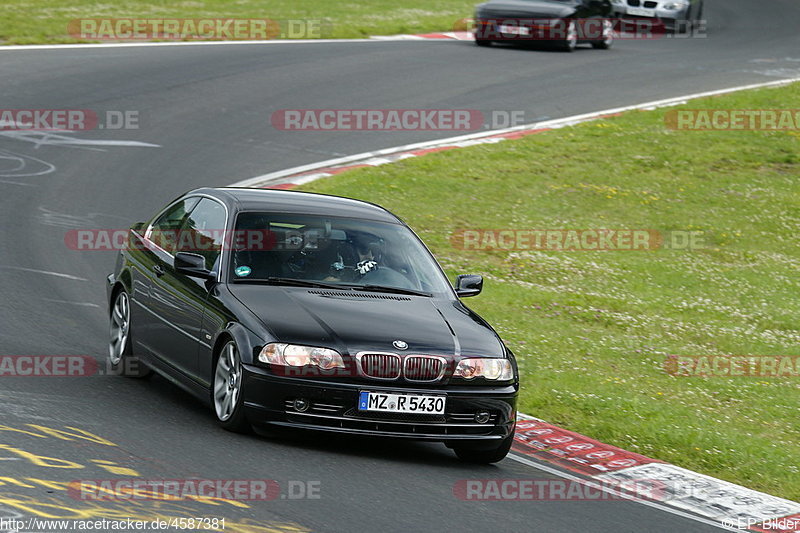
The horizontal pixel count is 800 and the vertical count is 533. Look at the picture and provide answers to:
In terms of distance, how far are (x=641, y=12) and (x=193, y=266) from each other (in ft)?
95.4

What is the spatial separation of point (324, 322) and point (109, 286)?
316 cm

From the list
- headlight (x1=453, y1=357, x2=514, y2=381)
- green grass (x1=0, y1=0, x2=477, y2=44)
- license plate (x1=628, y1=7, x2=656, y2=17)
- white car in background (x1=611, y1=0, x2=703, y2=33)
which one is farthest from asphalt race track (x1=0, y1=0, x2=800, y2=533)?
green grass (x1=0, y1=0, x2=477, y2=44)

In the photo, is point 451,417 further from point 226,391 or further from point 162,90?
point 162,90

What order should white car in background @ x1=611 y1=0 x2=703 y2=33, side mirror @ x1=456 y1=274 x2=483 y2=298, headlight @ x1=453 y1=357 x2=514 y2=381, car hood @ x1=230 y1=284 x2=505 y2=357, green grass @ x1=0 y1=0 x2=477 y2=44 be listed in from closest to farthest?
car hood @ x1=230 y1=284 x2=505 y2=357 → headlight @ x1=453 y1=357 x2=514 y2=381 → side mirror @ x1=456 y1=274 x2=483 y2=298 → green grass @ x1=0 y1=0 x2=477 y2=44 → white car in background @ x1=611 y1=0 x2=703 y2=33

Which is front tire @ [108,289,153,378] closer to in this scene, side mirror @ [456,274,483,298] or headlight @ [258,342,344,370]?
headlight @ [258,342,344,370]

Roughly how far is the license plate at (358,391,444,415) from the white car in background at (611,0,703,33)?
2908 cm

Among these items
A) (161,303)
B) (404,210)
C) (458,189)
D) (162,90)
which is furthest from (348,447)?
(162,90)

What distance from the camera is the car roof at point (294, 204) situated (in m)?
9.15

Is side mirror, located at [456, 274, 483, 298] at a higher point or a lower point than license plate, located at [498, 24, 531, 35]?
lower

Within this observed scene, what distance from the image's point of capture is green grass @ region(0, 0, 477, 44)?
2785 centimetres

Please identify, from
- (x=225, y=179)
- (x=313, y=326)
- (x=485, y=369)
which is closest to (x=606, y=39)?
(x=225, y=179)

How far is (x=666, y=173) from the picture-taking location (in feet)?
68.6

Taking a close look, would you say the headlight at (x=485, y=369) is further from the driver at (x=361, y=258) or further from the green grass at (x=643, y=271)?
the green grass at (x=643, y=271)

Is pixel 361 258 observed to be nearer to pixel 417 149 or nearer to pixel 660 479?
pixel 660 479
